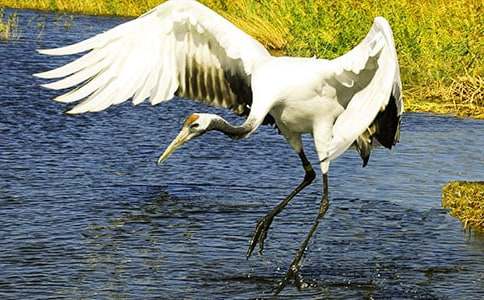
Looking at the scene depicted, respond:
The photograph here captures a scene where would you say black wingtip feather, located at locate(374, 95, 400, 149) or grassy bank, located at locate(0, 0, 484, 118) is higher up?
black wingtip feather, located at locate(374, 95, 400, 149)

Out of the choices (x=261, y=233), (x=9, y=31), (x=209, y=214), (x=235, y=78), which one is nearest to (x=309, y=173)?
(x=261, y=233)

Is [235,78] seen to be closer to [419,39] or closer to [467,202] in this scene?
[467,202]

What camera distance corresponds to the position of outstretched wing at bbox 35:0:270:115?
633 cm

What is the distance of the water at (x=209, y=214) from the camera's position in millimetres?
6812

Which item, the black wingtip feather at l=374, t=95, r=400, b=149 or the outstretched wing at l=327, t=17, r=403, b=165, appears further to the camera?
the black wingtip feather at l=374, t=95, r=400, b=149

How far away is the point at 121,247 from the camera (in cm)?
745

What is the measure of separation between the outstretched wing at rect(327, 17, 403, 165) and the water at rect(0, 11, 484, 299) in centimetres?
113

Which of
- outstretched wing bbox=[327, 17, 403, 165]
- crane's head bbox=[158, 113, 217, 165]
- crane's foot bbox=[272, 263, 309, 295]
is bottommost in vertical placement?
crane's foot bbox=[272, 263, 309, 295]

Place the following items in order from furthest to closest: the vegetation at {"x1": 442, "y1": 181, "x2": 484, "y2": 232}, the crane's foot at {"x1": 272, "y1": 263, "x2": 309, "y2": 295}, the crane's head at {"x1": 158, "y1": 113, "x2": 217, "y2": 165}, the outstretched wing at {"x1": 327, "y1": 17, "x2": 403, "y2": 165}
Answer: the vegetation at {"x1": 442, "y1": 181, "x2": 484, "y2": 232}
the crane's foot at {"x1": 272, "y1": 263, "x2": 309, "y2": 295}
the crane's head at {"x1": 158, "y1": 113, "x2": 217, "y2": 165}
the outstretched wing at {"x1": 327, "y1": 17, "x2": 403, "y2": 165}

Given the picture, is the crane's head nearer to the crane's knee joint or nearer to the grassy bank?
the crane's knee joint

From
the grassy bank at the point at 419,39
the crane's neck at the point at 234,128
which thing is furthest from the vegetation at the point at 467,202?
the grassy bank at the point at 419,39

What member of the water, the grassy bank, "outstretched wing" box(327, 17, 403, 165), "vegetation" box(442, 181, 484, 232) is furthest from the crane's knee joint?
the grassy bank

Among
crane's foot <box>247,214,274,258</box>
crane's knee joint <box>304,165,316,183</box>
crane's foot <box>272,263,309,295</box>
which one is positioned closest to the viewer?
crane's foot <box>272,263,309,295</box>

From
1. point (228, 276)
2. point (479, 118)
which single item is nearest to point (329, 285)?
point (228, 276)
